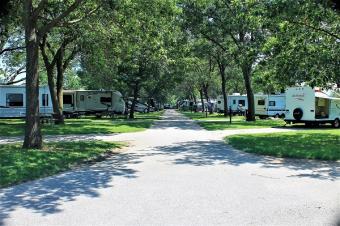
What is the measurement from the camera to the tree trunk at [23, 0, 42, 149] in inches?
556

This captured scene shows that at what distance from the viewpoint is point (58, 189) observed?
8.58 meters

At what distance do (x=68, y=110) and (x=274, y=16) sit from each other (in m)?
32.2

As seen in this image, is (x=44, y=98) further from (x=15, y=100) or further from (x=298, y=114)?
(x=298, y=114)

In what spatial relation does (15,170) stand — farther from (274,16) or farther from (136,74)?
(136,74)

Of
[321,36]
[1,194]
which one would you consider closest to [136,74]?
[321,36]

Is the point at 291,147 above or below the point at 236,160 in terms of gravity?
above

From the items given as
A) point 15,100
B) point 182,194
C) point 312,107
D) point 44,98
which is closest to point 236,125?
point 312,107

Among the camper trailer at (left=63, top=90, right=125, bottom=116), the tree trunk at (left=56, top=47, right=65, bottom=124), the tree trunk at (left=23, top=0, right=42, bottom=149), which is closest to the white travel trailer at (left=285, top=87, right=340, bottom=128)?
the tree trunk at (left=56, top=47, right=65, bottom=124)

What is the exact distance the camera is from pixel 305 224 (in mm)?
6117

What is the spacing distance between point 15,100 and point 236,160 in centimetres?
2921

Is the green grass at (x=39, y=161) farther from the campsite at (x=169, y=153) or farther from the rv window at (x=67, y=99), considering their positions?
the rv window at (x=67, y=99)

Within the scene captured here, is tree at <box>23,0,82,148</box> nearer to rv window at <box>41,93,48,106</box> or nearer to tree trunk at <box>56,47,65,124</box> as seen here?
tree trunk at <box>56,47,65,124</box>

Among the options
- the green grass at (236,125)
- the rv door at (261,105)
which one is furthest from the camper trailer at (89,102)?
the green grass at (236,125)

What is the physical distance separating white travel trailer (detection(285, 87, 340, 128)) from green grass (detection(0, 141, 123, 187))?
52.3 feet
